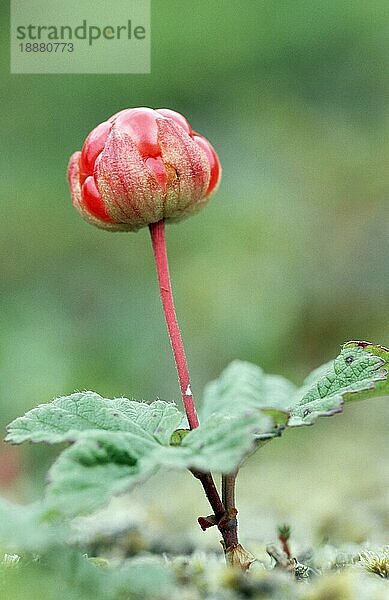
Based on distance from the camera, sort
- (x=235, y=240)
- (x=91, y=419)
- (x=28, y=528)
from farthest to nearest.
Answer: (x=235, y=240) < (x=91, y=419) < (x=28, y=528)

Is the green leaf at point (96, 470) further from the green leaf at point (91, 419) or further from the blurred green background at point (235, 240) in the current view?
the blurred green background at point (235, 240)

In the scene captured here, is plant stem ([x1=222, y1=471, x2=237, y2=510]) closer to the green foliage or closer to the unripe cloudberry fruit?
the green foliage

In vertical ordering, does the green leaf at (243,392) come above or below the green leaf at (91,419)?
below

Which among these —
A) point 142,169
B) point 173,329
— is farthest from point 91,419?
point 142,169

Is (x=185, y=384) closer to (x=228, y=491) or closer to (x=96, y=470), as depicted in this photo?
(x=228, y=491)

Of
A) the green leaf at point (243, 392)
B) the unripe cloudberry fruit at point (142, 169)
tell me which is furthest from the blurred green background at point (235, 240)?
the unripe cloudberry fruit at point (142, 169)

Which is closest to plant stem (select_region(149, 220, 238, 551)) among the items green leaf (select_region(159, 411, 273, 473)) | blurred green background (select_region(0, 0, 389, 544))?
green leaf (select_region(159, 411, 273, 473))

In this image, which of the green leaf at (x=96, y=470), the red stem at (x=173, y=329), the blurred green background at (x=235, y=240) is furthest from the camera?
the blurred green background at (x=235, y=240)
